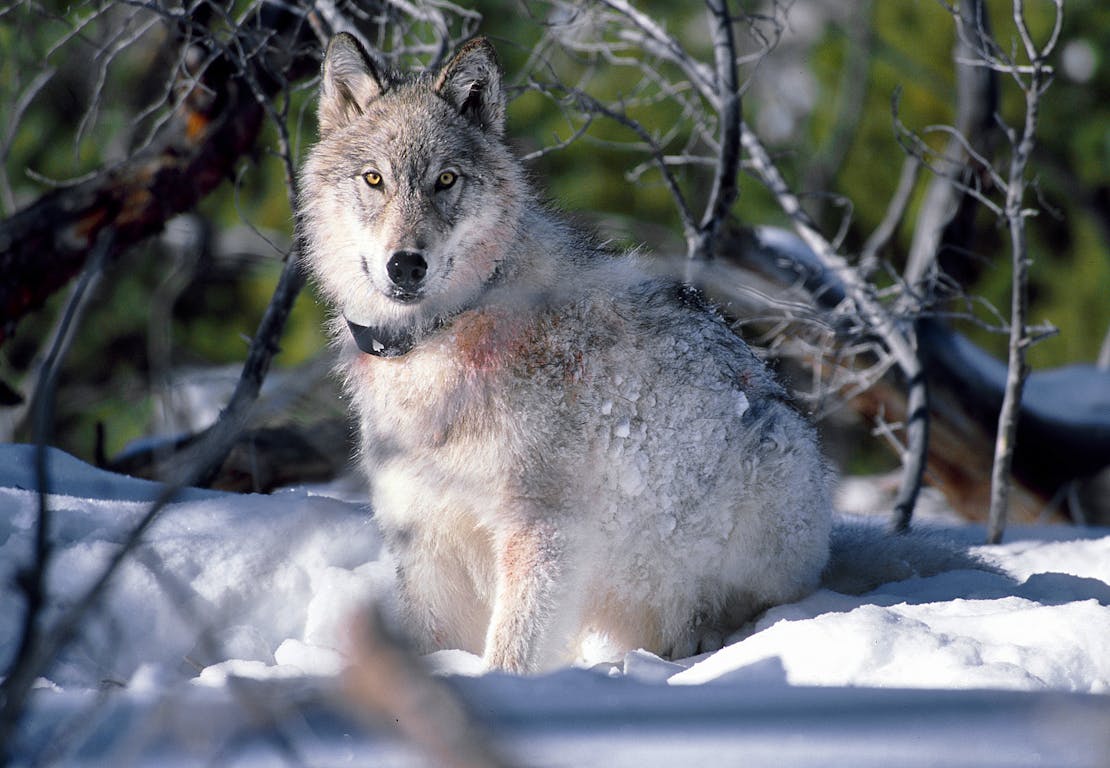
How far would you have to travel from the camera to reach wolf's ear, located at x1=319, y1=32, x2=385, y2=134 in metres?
4.05

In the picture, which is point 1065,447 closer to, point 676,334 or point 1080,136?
point 676,334

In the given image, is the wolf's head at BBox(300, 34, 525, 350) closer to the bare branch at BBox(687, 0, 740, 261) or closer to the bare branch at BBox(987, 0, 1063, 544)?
the bare branch at BBox(687, 0, 740, 261)

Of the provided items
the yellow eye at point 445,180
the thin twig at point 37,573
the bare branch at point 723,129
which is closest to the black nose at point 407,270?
the yellow eye at point 445,180

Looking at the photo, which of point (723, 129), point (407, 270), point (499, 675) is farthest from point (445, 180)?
point (723, 129)

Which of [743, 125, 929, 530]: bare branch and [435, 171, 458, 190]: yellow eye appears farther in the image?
[743, 125, 929, 530]: bare branch

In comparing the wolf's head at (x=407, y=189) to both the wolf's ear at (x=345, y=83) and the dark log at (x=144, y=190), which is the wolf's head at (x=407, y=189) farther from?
the dark log at (x=144, y=190)

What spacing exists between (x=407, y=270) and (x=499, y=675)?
1.42 meters

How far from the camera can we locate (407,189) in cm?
374

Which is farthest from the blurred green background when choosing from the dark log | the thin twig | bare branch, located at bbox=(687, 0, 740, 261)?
the thin twig

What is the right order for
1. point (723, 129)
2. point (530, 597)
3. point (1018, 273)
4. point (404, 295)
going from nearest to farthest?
point (530, 597)
point (404, 295)
point (1018, 273)
point (723, 129)

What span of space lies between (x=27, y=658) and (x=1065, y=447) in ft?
25.2

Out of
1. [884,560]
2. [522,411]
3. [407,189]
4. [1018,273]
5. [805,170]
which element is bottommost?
[884,560]

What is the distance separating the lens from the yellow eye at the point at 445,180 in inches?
150

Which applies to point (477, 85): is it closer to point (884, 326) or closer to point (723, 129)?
point (723, 129)
